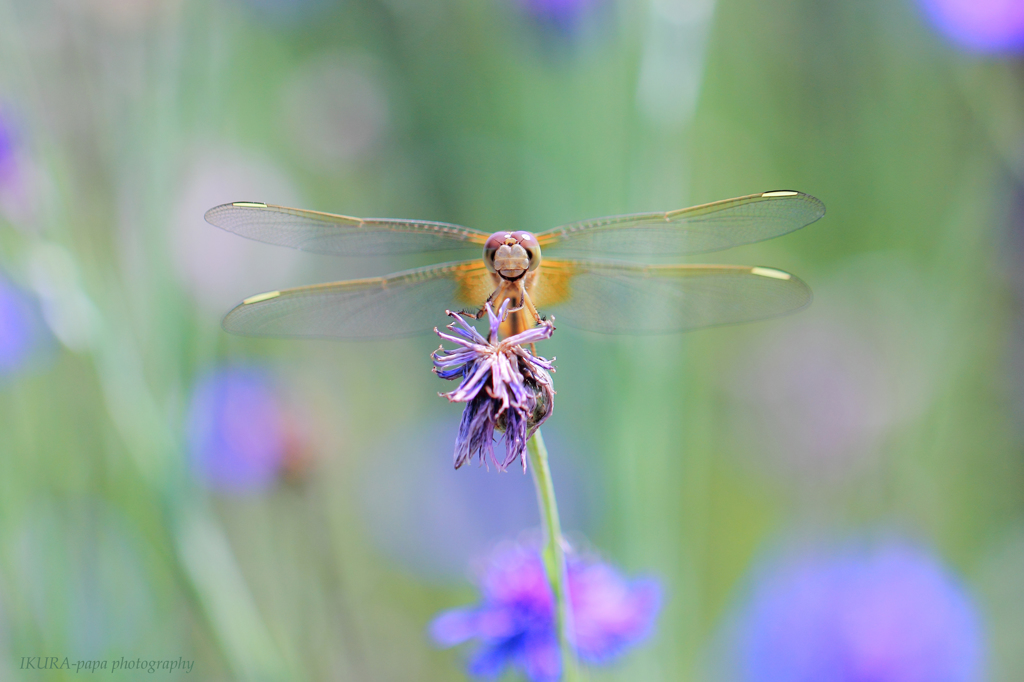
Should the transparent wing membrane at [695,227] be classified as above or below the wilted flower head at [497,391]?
above

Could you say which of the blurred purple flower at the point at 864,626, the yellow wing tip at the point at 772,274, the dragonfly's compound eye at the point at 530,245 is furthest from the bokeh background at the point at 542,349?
the dragonfly's compound eye at the point at 530,245

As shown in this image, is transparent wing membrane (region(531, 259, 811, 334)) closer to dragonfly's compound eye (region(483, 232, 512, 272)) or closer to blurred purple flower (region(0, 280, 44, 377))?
dragonfly's compound eye (region(483, 232, 512, 272))

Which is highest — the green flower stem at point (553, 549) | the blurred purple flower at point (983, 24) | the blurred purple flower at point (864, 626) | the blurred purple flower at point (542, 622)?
the blurred purple flower at point (983, 24)

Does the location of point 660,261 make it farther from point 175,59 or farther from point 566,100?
point 175,59

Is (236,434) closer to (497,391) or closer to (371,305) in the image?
(371,305)

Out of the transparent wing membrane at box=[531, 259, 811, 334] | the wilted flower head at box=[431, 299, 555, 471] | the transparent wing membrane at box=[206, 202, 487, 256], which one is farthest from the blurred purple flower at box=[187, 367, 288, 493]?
the wilted flower head at box=[431, 299, 555, 471]

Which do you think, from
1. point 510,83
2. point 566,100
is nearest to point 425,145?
point 510,83

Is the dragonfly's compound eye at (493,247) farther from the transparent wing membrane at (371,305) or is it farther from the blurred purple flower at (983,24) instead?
the blurred purple flower at (983,24)
